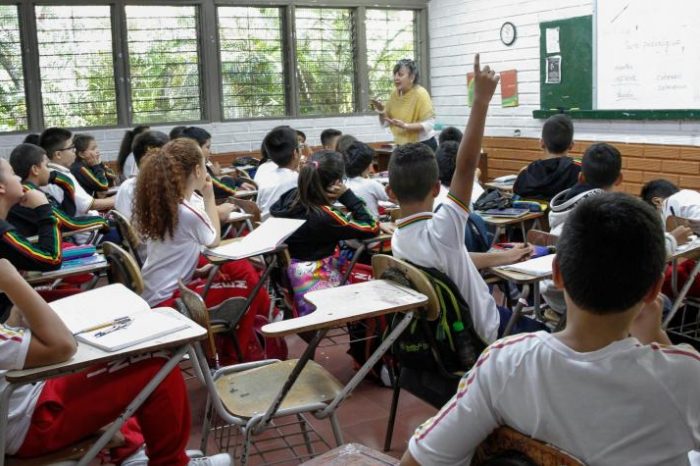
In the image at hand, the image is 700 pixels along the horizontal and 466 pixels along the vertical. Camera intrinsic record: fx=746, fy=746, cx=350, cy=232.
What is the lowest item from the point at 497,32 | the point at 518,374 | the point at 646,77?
the point at 518,374

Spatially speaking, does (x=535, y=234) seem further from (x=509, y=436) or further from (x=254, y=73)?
(x=254, y=73)

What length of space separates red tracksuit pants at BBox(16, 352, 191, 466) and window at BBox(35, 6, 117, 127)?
20.5 feet

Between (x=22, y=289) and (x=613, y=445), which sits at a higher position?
(x=22, y=289)

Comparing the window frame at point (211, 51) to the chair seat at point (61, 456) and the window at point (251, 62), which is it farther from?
the chair seat at point (61, 456)

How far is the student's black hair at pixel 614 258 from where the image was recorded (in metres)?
1.11

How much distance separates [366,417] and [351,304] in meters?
1.10

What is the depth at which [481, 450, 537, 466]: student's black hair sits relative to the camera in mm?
1095

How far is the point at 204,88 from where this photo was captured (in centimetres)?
806

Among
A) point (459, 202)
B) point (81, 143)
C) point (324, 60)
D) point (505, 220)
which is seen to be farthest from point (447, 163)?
point (324, 60)

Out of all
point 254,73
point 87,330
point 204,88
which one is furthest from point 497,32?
point 87,330

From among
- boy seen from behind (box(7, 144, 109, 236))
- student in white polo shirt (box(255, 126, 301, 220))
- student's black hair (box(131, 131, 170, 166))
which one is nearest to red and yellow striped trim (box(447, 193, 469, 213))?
boy seen from behind (box(7, 144, 109, 236))

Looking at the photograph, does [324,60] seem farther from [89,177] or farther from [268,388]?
[268,388]

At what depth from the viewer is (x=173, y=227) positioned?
120 inches

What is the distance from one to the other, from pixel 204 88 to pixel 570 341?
7.39 m
